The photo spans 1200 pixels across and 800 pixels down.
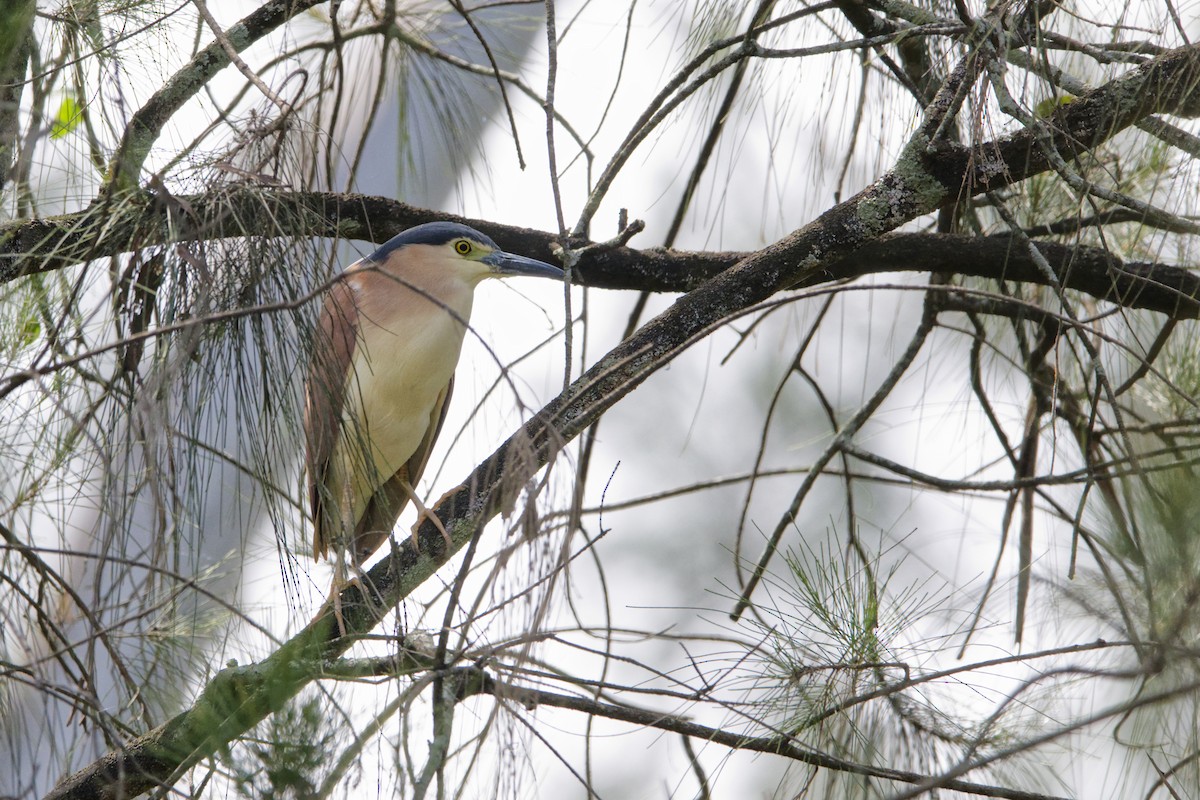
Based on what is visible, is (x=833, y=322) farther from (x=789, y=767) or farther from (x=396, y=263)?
(x=789, y=767)

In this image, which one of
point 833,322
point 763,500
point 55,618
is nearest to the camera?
point 55,618

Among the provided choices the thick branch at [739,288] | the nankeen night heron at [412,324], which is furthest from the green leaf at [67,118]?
the thick branch at [739,288]

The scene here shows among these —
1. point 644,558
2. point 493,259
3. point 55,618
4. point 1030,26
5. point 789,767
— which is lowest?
point 789,767

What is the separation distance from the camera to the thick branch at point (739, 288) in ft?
4.67

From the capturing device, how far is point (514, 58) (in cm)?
253

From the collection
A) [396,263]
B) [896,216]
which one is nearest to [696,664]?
→ [896,216]

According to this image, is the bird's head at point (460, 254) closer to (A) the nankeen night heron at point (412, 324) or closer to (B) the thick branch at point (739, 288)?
(A) the nankeen night heron at point (412, 324)

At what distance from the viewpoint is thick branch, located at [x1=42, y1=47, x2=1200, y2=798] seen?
1.42 metres

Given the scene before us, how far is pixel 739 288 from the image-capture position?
160 cm

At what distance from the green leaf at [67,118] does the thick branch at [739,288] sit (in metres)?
0.71

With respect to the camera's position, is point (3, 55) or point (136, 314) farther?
point (136, 314)

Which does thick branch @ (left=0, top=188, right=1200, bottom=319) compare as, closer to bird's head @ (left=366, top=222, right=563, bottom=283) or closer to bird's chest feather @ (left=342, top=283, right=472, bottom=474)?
bird's head @ (left=366, top=222, right=563, bottom=283)

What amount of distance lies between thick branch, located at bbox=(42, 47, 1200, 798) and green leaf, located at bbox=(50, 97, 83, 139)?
707mm

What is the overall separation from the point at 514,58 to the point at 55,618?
1499 mm
